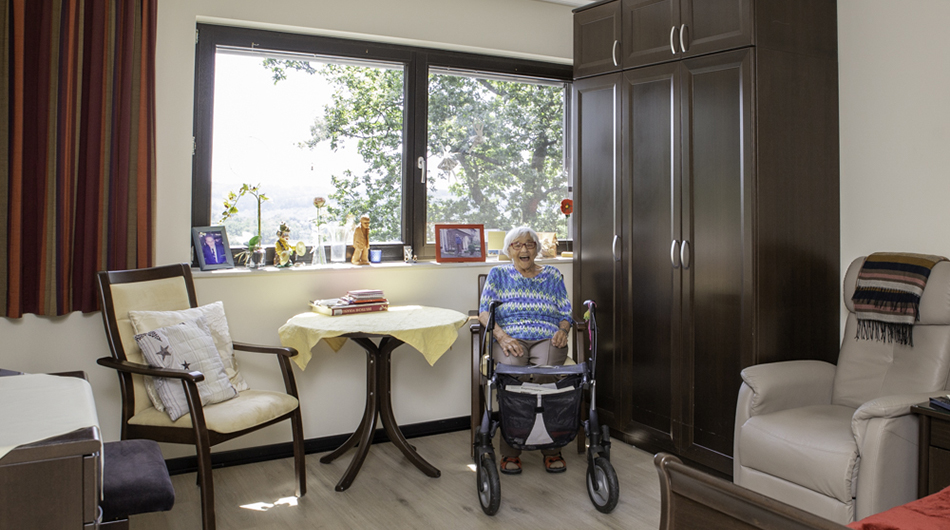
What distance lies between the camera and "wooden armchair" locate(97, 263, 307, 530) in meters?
2.38

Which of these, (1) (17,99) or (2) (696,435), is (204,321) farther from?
(2) (696,435)

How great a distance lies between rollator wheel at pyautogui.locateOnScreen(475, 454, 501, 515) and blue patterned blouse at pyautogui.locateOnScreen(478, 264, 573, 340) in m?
0.76

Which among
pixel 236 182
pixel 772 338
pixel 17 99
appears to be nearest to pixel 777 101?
pixel 772 338

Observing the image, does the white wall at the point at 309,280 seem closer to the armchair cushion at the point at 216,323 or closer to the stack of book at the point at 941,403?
the armchair cushion at the point at 216,323

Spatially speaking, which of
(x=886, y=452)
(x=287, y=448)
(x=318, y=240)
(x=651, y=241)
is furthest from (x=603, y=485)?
(x=318, y=240)

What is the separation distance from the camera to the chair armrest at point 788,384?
2674 millimetres

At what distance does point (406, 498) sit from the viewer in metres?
2.85

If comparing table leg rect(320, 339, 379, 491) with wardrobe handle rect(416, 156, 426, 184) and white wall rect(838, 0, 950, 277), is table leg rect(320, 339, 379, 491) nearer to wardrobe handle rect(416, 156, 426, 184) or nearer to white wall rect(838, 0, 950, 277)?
wardrobe handle rect(416, 156, 426, 184)

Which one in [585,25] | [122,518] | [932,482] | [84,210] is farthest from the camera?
[585,25]

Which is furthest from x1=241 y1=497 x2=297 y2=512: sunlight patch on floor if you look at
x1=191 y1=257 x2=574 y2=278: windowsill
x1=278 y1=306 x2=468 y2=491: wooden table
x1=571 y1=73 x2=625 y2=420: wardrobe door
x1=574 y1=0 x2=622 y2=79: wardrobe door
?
x1=574 y1=0 x2=622 y2=79: wardrobe door

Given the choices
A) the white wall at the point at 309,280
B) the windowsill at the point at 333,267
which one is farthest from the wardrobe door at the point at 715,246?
the white wall at the point at 309,280

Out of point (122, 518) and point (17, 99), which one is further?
point (17, 99)

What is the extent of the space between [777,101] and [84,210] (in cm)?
314

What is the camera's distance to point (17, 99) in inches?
106
